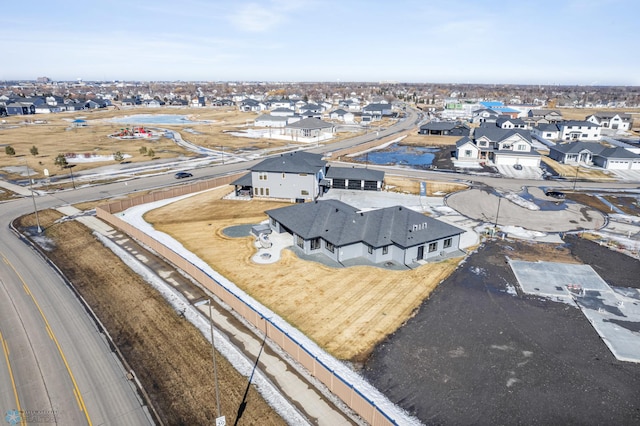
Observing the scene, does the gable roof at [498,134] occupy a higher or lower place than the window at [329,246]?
higher

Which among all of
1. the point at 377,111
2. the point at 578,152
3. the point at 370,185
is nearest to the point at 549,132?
the point at 578,152

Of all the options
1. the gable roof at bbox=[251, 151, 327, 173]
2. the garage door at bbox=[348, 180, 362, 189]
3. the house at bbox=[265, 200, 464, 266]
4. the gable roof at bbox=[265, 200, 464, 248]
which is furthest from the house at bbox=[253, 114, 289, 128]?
the house at bbox=[265, 200, 464, 266]

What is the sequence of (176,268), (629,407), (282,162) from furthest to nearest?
(282,162) → (176,268) → (629,407)

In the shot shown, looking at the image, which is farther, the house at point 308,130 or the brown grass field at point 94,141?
the house at point 308,130

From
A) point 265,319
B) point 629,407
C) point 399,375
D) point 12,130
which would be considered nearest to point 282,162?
point 265,319

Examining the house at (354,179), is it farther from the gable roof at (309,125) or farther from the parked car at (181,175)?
the gable roof at (309,125)

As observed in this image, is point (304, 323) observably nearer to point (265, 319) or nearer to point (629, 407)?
point (265, 319)

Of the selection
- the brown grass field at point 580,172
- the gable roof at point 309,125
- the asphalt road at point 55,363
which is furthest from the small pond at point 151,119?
the asphalt road at point 55,363

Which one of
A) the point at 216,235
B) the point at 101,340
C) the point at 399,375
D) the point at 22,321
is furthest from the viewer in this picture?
the point at 216,235
